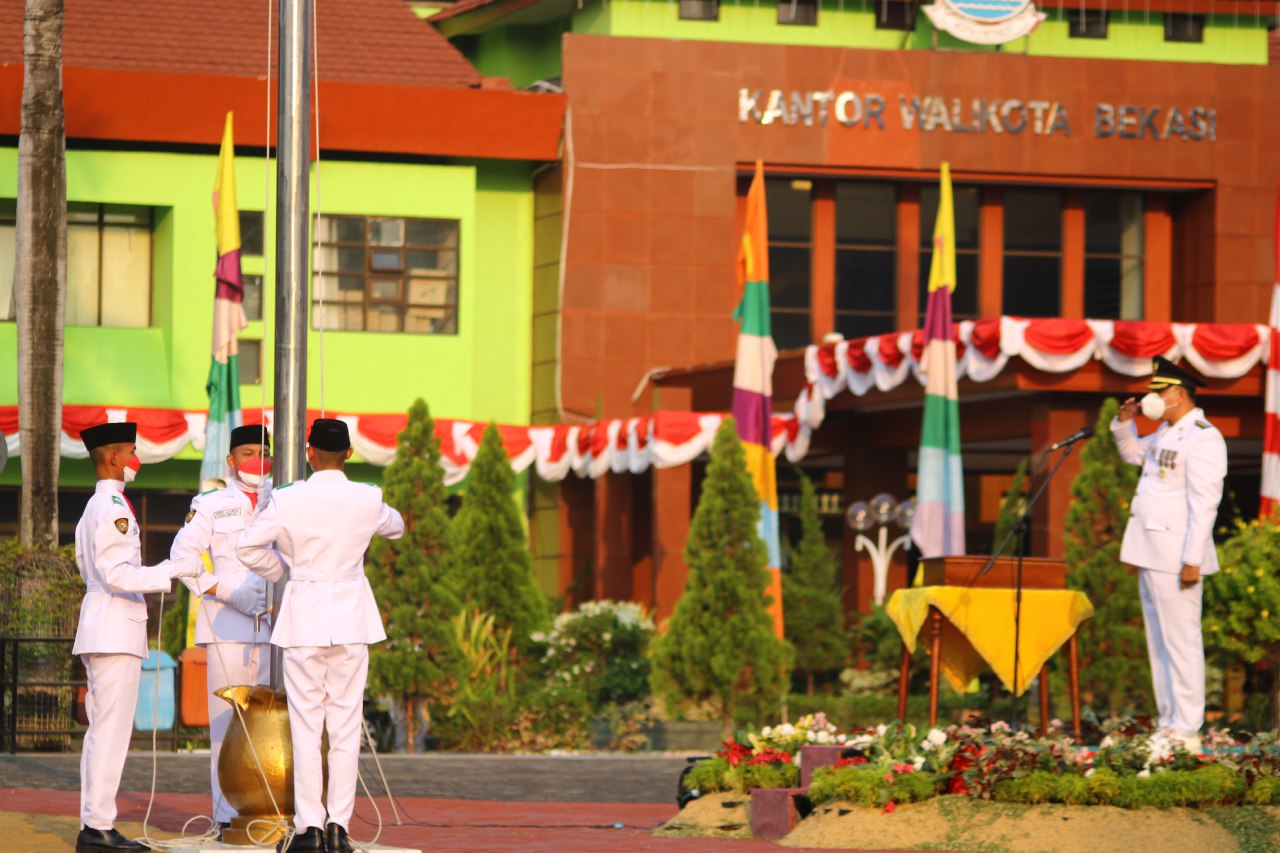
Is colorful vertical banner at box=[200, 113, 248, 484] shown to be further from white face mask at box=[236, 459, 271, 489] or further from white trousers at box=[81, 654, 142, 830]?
white trousers at box=[81, 654, 142, 830]

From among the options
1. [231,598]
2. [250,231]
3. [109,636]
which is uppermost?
[250,231]

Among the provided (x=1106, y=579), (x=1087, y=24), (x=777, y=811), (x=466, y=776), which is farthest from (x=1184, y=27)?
(x=777, y=811)

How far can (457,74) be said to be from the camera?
3061cm

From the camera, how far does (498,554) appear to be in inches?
942

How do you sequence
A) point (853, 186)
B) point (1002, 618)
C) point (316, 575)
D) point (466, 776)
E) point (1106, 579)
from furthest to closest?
1. point (853, 186)
2. point (1106, 579)
3. point (466, 776)
4. point (1002, 618)
5. point (316, 575)

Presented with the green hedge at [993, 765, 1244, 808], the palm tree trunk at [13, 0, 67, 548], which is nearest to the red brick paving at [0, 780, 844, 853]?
the green hedge at [993, 765, 1244, 808]

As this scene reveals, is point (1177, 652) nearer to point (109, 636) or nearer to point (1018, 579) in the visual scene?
point (1018, 579)

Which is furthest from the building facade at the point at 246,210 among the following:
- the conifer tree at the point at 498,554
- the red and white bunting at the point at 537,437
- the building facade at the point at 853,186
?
the conifer tree at the point at 498,554

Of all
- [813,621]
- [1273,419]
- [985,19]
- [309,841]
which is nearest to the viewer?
[309,841]

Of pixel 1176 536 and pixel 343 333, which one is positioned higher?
pixel 343 333

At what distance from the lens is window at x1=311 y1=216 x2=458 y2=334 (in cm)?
3012

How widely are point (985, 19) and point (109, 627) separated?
879 inches

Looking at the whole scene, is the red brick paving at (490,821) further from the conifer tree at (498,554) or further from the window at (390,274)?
the window at (390,274)

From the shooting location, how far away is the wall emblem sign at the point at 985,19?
30.4m
